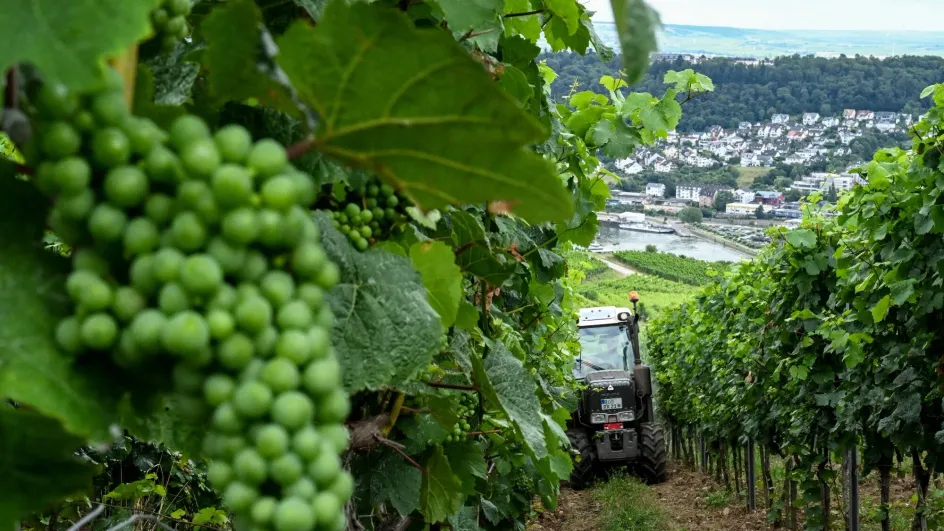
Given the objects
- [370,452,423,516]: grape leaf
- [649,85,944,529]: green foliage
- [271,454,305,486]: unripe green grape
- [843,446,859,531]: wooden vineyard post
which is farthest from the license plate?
[271,454,305,486]: unripe green grape

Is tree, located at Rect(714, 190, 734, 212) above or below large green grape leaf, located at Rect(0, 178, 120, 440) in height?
below

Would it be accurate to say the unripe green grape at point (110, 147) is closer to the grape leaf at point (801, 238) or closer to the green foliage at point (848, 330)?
the green foliage at point (848, 330)

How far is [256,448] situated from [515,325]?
4385 mm

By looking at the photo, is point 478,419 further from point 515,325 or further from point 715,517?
point 715,517

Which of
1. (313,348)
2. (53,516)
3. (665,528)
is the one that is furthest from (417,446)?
(665,528)

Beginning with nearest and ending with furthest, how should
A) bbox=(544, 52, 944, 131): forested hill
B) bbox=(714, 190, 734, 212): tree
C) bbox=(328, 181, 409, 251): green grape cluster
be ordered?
bbox=(328, 181, 409, 251): green grape cluster
bbox=(714, 190, 734, 212): tree
bbox=(544, 52, 944, 131): forested hill

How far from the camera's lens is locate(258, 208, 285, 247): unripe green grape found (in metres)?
0.53

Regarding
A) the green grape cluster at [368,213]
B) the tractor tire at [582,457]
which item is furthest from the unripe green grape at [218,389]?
the tractor tire at [582,457]

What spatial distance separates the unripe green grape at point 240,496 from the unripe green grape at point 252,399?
0.04 meters

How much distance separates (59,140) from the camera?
1.69ft

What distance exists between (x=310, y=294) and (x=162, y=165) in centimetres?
13

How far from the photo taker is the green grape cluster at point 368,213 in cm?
139

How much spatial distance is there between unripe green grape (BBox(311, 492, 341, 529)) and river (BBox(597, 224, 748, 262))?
40.0 metres

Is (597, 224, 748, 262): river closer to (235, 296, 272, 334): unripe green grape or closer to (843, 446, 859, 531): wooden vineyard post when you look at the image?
(843, 446, 859, 531): wooden vineyard post
